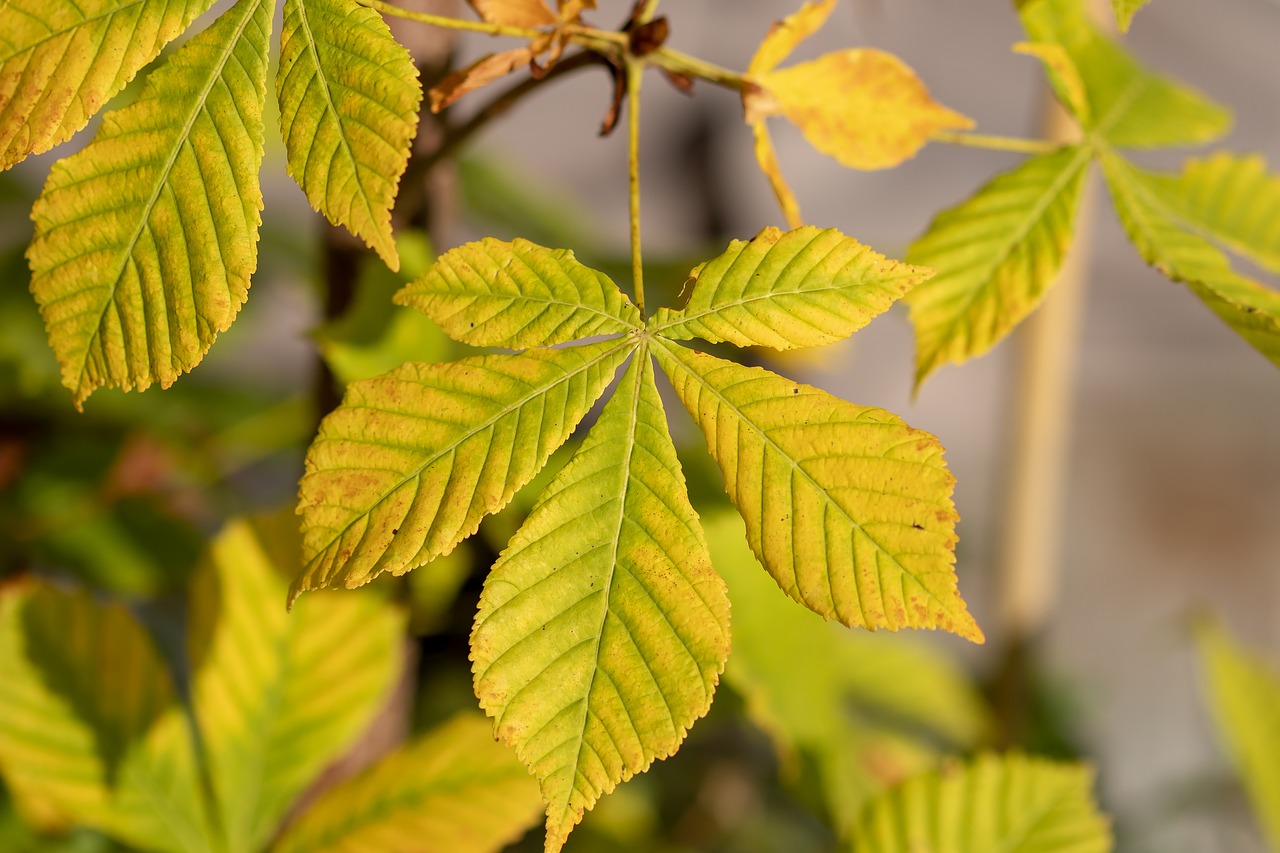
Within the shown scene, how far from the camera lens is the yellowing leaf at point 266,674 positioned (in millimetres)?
682

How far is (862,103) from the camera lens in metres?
0.51

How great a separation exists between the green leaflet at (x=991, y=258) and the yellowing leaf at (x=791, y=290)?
3.8 inches

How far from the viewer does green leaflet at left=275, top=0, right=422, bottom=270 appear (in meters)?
0.39

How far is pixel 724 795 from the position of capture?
4.60 ft

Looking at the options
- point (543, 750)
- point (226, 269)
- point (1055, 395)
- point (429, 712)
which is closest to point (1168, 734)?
point (1055, 395)

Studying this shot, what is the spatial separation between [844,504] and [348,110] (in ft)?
0.83

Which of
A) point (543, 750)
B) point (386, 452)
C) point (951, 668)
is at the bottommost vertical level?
point (951, 668)

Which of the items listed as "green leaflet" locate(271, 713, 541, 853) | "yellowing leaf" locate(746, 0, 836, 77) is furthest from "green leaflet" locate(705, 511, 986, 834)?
"yellowing leaf" locate(746, 0, 836, 77)

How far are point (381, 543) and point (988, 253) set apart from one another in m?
0.35

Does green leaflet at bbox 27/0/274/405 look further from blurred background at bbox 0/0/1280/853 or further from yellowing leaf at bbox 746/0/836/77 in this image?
blurred background at bbox 0/0/1280/853

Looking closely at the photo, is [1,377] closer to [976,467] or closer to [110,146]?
[110,146]

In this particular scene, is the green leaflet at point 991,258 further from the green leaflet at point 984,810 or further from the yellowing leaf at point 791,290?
the green leaflet at point 984,810

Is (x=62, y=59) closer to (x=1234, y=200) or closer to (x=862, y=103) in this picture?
(x=862, y=103)

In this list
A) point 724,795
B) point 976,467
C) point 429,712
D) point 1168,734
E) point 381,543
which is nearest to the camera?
point 381,543
